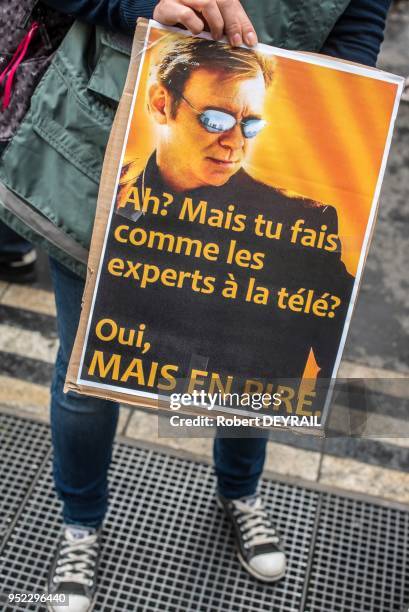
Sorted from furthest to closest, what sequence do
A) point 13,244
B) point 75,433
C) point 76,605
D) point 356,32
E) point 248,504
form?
point 13,244 → point 248,504 → point 76,605 → point 75,433 → point 356,32

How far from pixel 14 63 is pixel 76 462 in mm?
963

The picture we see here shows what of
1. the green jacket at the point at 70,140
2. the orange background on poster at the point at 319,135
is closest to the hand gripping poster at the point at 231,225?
the orange background on poster at the point at 319,135

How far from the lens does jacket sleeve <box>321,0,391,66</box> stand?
1.53 meters

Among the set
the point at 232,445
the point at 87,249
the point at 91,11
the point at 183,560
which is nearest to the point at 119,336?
the point at 87,249

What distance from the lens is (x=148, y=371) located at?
4.92ft

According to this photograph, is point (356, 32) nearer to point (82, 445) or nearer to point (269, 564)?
point (82, 445)

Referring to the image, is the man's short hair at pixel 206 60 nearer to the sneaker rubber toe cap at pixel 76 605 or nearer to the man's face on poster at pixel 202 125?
the man's face on poster at pixel 202 125

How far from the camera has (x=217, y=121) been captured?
1.39 metres

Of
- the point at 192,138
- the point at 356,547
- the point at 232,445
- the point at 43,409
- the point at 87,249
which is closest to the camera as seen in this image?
the point at 192,138

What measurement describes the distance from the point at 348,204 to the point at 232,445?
37.5 inches

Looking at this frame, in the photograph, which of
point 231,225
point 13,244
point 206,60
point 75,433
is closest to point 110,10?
point 206,60

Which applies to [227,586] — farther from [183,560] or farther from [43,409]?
[43,409]

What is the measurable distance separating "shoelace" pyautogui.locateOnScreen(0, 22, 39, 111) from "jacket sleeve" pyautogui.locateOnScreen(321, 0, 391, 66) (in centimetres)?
60

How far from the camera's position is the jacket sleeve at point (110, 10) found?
4.63 feet
